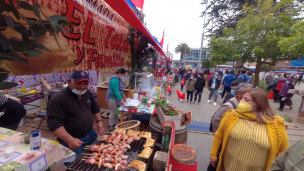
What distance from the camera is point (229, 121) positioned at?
6.40ft

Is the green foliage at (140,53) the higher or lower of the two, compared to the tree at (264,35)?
lower

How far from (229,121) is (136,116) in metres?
2.71

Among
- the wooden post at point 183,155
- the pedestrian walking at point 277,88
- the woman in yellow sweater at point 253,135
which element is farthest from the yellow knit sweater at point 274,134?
the pedestrian walking at point 277,88

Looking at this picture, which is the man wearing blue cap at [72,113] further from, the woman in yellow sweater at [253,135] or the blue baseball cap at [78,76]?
the woman in yellow sweater at [253,135]

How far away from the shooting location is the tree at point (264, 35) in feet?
26.8

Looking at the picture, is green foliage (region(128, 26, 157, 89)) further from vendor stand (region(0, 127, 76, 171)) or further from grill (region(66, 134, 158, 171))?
vendor stand (region(0, 127, 76, 171))

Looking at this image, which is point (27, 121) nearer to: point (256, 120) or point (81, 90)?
point (81, 90)

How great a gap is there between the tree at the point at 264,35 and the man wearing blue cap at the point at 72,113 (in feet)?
31.0

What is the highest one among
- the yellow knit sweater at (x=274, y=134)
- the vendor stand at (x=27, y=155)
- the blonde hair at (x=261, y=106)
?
the blonde hair at (x=261, y=106)

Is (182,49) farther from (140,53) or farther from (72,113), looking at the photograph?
(72,113)

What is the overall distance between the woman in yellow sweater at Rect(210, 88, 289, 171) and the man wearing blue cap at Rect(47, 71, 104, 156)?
219 cm

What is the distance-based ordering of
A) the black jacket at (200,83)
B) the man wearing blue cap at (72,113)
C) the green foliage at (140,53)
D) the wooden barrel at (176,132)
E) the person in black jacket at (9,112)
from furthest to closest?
the black jacket at (200,83) → the green foliage at (140,53) → the wooden barrel at (176,132) → the person in black jacket at (9,112) → the man wearing blue cap at (72,113)

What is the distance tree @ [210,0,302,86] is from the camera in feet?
26.8

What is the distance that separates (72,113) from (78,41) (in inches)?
42.0
